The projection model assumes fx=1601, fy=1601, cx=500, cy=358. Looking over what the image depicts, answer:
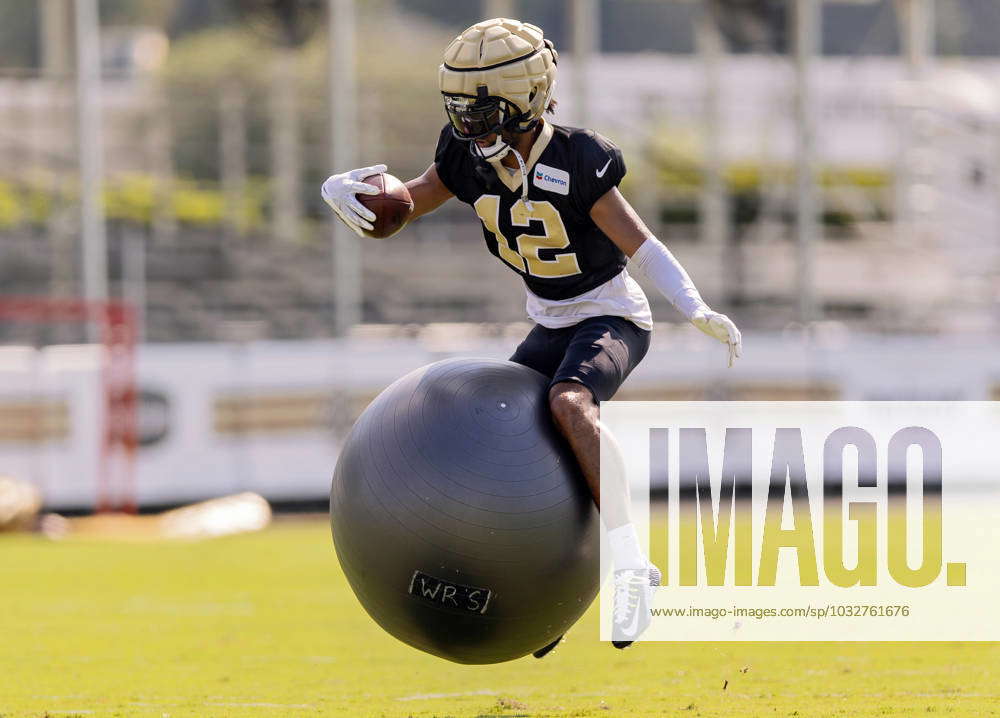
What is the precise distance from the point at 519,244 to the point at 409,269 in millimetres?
17710

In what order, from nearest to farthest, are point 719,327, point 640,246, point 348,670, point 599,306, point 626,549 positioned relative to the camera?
point 719,327, point 626,549, point 640,246, point 599,306, point 348,670

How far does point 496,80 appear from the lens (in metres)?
6.16

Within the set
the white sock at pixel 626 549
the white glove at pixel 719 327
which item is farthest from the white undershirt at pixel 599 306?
the white sock at pixel 626 549

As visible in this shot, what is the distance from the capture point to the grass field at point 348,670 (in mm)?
6605

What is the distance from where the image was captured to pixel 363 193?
648 centimetres

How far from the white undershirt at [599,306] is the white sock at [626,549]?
3.21 ft

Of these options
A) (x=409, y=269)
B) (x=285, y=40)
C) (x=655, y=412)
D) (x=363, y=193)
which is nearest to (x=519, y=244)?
(x=363, y=193)

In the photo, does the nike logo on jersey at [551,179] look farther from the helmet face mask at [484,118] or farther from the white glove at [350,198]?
the white glove at [350,198]

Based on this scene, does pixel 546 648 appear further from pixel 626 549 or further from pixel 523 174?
pixel 523 174

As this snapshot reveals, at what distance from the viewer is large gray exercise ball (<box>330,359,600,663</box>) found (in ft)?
19.9

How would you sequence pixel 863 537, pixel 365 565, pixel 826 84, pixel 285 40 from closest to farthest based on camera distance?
pixel 365 565, pixel 863 537, pixel 285 40, pixel 826 84

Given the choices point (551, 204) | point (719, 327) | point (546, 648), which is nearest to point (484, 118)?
point (551, 204)

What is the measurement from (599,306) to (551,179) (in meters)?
0.63

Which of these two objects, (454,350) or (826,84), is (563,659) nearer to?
(454,350)
